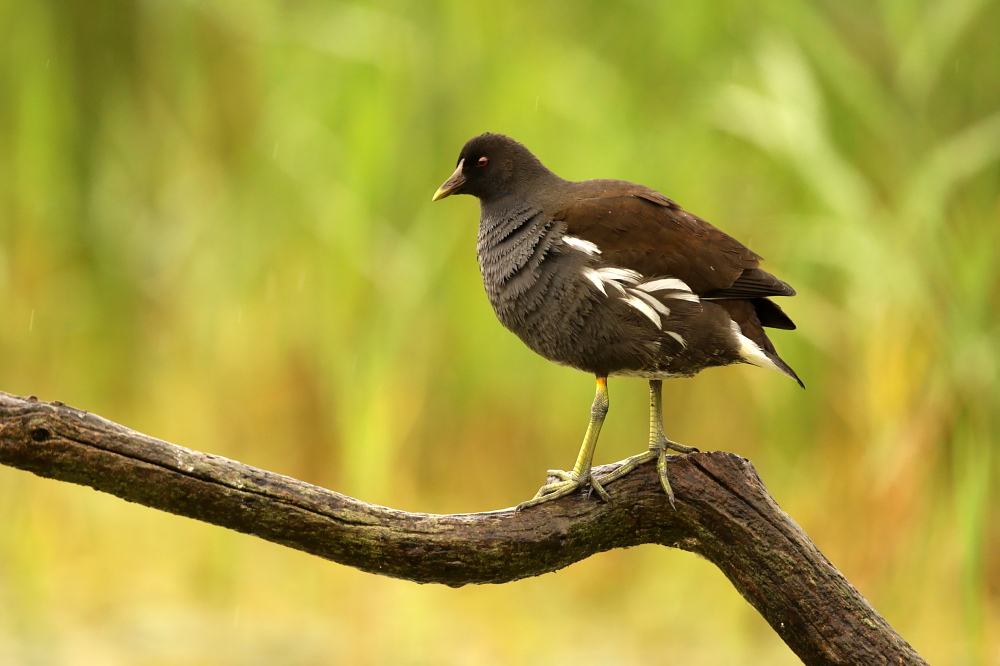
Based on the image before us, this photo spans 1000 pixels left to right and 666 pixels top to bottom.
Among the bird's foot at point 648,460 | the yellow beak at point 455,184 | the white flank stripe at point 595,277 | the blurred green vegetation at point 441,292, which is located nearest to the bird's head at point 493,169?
the yellow beak at point 455,184

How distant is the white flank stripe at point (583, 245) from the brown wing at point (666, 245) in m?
0.01

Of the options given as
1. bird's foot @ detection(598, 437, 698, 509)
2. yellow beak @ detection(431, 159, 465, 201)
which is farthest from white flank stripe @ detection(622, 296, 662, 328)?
yellow beak @ detection(431, 159, 465, 201)

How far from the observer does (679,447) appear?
241 cm

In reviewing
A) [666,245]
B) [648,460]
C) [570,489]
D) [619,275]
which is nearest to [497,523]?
[570,489]

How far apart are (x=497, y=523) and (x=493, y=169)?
0.87 meters

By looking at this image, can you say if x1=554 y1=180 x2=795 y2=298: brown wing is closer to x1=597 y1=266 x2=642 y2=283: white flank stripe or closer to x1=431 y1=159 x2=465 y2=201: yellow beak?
x1=597 y1=266 x2=642 y2=283: white flank stripe

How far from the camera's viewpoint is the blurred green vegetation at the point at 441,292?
3693 millimetres

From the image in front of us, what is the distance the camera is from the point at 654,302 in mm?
2221

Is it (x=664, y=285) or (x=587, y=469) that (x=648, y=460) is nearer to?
(x=587, y=469)

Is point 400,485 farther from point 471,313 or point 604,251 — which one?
point 604,251

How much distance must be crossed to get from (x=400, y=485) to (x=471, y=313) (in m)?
0.73

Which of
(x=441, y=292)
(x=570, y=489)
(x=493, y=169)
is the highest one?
(x=441, y=292)

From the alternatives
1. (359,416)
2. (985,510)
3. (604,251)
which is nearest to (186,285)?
(359,416)

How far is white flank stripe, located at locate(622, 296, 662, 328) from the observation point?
2.20 meters
